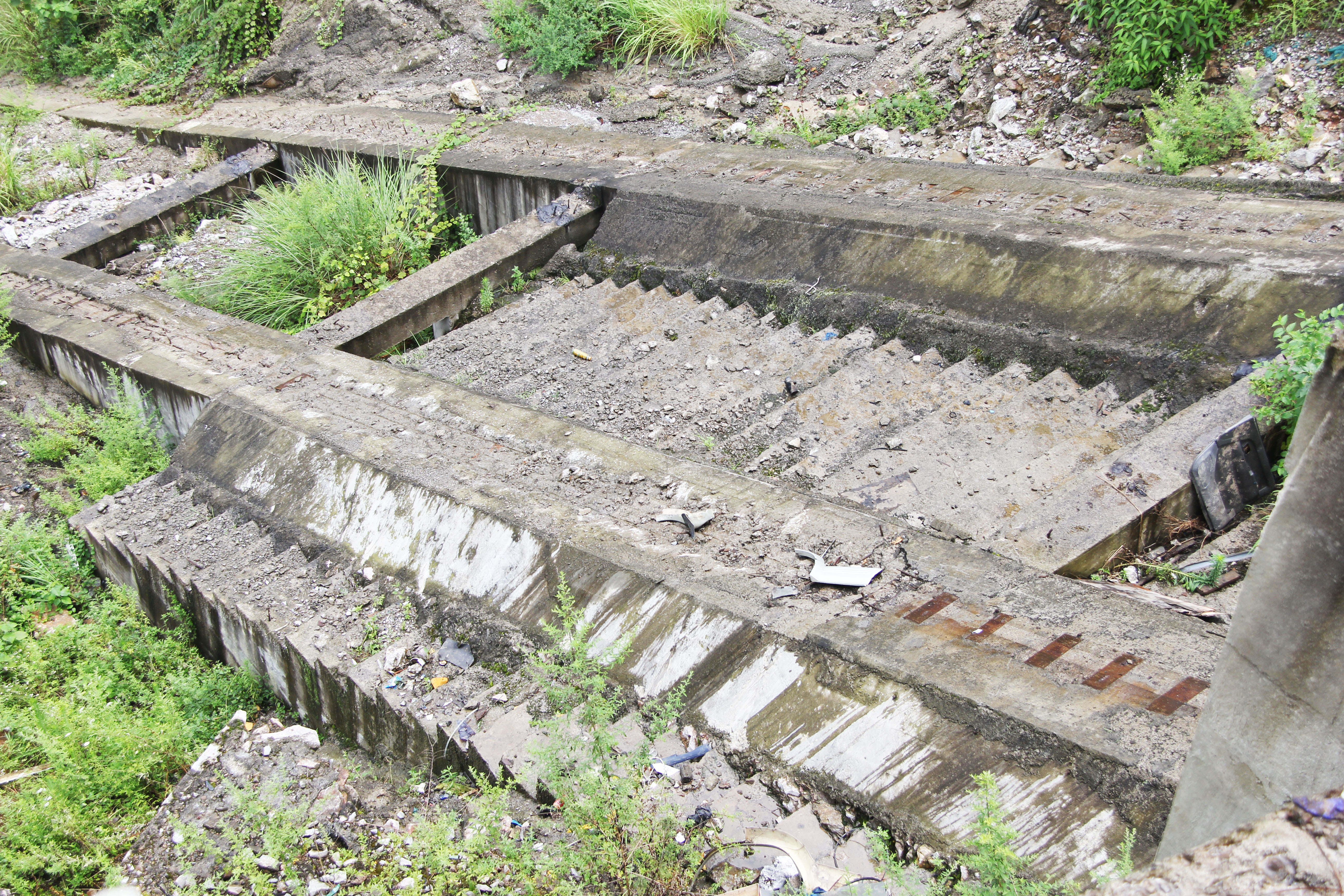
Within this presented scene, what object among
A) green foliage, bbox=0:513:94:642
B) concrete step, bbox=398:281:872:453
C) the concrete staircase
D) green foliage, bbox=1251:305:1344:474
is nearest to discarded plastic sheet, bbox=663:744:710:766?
the concrete staircase

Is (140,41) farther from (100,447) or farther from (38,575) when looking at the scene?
(38,575)

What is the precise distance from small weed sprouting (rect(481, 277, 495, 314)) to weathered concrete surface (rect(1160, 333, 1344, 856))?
4.61 m

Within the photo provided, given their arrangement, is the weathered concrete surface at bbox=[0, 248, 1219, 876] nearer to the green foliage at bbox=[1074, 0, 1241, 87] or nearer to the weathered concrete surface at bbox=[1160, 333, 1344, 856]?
the weathered concrete surface at bbox=[1160, 333, 1344, 856]

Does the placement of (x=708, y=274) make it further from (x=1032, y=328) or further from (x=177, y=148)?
(x=177, y=148)

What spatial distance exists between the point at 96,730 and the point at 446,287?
292 cm

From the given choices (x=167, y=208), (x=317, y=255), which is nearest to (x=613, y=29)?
(x=167, y=208)

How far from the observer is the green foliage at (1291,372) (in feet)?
8.75

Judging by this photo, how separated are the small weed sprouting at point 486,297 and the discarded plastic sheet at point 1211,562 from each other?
3950mm

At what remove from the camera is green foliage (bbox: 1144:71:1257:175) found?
5328 mm

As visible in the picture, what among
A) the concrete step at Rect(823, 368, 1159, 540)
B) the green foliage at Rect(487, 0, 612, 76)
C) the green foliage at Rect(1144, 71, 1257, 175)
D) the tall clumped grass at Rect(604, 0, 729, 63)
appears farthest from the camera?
the green foliage at Rect(487, 0, 612, 76)

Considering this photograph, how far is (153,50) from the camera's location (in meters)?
10.8

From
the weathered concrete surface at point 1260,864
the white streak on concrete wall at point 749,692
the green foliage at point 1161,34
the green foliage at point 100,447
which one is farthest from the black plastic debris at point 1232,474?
the green foliage at point 100,447

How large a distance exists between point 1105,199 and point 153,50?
36.4ft

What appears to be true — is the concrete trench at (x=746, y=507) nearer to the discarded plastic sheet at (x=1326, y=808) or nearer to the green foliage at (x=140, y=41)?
the discarded plastic sheet at (x=1326, y=808)
